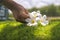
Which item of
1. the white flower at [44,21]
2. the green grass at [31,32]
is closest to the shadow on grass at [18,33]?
the green grass at [31,32]

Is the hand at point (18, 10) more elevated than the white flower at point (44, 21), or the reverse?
the hand at point (18, 10)

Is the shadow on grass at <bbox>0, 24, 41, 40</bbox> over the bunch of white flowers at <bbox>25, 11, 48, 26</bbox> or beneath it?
beneath

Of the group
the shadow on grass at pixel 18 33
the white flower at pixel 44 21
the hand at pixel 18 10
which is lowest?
the shadow on grass at pixel 18 33

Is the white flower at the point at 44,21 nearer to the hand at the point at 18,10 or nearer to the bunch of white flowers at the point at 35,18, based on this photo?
the bunch of white flowers at the point at 35,18

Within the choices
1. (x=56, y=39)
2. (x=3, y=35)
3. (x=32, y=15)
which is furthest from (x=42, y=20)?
(x=3, y=35)

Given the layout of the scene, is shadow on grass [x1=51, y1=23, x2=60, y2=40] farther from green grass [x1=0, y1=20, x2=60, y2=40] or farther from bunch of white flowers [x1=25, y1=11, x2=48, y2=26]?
bunch of white flowers [x1=25, y1=11, x2=48, y2=26]

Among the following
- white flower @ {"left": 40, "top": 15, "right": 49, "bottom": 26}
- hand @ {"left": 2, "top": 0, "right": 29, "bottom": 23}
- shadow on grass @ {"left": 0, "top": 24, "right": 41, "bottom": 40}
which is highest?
hand @ {"left": 2, "top": 0, "right": 29, "bottom": 23}

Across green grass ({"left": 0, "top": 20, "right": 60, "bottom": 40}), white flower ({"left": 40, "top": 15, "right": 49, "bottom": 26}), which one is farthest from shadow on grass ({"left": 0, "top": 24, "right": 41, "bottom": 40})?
white flower ({"left": 40, "top": 15, "right": 49, "bottom": 26})

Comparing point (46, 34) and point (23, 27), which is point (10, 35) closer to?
point (23, 27)

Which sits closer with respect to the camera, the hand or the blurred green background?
the blurred green background
